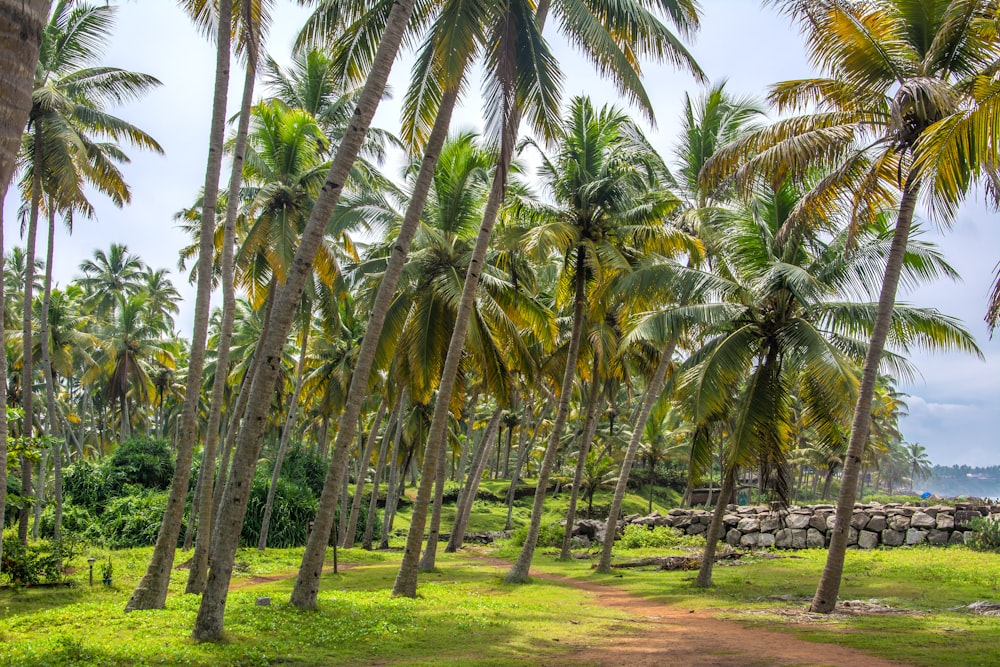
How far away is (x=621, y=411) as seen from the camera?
50.8 meters

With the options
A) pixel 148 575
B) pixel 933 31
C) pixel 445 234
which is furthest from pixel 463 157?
pixel 148 575

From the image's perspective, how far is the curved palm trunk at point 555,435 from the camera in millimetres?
16500

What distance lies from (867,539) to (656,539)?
23.2 ft

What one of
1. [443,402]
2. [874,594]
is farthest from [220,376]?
[874,594]

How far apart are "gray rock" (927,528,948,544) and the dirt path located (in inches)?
477

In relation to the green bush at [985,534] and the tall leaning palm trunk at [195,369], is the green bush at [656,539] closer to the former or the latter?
the green bush at [985,534]

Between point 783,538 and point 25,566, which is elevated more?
point 783,538

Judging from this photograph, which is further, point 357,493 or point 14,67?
point 357,493

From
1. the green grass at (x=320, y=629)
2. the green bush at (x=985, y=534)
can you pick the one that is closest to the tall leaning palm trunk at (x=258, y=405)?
the green grass at (x=320, y=629)

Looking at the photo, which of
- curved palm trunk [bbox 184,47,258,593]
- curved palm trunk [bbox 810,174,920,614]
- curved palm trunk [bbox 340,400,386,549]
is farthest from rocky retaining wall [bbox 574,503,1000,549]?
curved palm trunk [bbox 184,47,258,593]

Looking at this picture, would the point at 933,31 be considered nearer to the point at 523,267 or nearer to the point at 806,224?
the point at 806,224

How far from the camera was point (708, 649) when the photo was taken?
902cm

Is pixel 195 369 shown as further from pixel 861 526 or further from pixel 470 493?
pixel 861 526

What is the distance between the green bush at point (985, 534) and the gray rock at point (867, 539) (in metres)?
2.36
